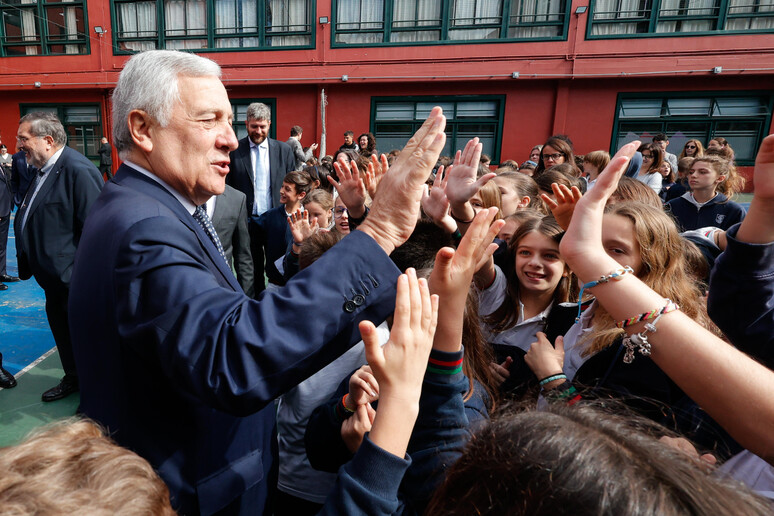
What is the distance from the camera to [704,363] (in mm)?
775

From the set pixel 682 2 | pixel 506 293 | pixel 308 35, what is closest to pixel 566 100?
pixel 682 2

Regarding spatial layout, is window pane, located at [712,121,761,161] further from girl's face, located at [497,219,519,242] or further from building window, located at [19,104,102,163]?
building window, located at [19,104,102,163]

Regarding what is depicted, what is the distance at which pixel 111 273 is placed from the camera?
36.2 inches

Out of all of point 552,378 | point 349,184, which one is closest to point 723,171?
point 552,378

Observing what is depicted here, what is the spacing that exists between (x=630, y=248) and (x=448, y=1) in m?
12.8

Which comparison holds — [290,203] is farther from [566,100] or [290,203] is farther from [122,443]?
[566,100]

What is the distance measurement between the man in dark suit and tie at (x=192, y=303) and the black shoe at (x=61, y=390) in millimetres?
2679

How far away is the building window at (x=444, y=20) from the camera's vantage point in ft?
39.7

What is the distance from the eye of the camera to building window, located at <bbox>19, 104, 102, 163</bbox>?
14594mm

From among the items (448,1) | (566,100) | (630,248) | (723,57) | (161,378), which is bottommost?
(161,378)

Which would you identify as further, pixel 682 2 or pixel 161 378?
pixel 682 2

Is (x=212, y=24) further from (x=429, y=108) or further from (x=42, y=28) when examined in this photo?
(x=429, y=108)

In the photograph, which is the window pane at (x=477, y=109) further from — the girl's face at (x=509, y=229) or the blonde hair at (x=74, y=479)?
the blonde hair at (x=74, y=479)

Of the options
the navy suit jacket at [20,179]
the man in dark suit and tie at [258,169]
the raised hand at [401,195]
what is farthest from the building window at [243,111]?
the raised hand at [401,195]
